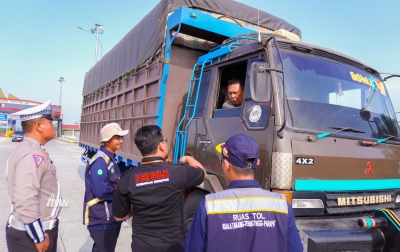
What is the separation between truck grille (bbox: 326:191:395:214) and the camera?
2568 mm

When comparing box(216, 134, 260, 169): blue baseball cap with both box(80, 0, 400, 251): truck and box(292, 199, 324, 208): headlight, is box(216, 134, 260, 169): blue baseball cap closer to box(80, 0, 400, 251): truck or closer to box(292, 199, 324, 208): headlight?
box(80, 0, 400, 251): truck

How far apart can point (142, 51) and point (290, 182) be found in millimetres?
3356

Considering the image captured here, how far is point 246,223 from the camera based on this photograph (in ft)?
4.57

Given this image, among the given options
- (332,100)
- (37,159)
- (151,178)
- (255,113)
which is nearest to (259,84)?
(255,113)

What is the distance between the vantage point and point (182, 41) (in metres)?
4.09

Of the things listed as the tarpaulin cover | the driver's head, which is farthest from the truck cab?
the tarpaulin cover

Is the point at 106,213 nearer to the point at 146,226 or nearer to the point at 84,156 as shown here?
the point at 146,226

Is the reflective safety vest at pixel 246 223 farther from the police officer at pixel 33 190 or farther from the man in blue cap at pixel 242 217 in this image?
the police officer at pixel 33 190

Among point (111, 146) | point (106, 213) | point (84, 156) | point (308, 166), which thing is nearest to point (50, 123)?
point (111, 146)

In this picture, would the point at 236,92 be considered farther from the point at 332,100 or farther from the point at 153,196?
the point at 153,196

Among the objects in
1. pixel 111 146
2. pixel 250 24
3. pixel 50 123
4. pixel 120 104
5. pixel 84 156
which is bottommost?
pixel 84 156

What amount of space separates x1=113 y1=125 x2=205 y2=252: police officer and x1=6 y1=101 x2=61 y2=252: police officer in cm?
51

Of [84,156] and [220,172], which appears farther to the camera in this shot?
[84,156]

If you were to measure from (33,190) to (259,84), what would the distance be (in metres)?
1.90
